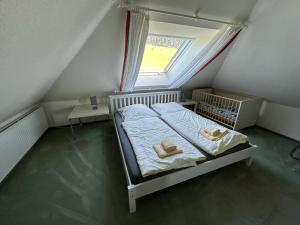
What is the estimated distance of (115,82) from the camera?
289cm

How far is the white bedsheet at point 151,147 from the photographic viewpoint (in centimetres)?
144

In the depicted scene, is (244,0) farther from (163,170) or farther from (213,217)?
(213,217)

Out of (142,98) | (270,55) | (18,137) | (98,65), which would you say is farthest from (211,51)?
(18,137)

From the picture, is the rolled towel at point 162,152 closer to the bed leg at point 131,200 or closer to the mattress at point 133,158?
the mattress at point 133,158

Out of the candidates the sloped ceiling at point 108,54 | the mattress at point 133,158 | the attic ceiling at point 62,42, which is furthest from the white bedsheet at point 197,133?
the attic ceiling at point 62,42

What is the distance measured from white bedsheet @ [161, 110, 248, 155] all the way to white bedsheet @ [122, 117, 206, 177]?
6.7 inches

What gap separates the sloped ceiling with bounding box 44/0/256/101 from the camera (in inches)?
65.3

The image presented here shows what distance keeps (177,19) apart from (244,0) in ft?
2.81

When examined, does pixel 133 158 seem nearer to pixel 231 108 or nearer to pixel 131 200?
pixel 131 200

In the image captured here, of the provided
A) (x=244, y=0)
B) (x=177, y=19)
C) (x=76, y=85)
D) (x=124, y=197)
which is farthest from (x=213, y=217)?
(x=76, y=85)

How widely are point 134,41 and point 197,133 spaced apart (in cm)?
166

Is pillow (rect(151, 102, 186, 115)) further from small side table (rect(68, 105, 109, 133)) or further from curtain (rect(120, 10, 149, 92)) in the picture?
small side table (rect(68, 105, 109, 133))

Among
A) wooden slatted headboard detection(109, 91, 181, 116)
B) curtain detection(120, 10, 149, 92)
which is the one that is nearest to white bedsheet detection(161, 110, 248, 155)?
wooden slatted headboard detection(109, 91, 181, 116)

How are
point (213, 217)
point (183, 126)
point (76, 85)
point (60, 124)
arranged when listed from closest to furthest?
1. point (213, 217)
2. point (183, 126)
3. point (76, 85)
4. point (60, 124)
